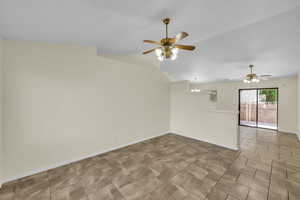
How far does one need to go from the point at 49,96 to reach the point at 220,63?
5353 mm

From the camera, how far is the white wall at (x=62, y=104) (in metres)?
2.14

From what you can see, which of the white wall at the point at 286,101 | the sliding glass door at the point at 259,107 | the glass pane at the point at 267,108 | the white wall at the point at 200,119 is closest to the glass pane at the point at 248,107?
the sliding glass door at the point at 259,107

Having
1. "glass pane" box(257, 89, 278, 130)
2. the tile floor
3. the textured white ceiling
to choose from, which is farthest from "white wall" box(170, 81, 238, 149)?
"glass pane" box(257, 89, 278, 130)

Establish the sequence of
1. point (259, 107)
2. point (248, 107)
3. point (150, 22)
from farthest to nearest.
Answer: point (248, 107)
point (259, 107)
point (150, 22)

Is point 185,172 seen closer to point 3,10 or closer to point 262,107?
point 3,10

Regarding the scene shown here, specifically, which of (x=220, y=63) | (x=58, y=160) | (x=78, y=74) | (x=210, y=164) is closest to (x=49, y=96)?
(x=78, y=74)

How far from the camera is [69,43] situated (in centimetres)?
253

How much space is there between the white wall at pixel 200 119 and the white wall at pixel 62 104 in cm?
192

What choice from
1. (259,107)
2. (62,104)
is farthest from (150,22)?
(259,107)

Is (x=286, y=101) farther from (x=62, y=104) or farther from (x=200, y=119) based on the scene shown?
(x=62, y=104)

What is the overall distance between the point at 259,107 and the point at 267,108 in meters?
0.33

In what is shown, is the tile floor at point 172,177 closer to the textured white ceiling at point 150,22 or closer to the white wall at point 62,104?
the white wall at point 62,104

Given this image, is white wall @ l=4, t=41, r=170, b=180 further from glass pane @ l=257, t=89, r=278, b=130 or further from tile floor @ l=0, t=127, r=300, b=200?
glass pane @ l=257, t=89, r=278, b=130

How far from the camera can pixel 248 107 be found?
6.50 meters
